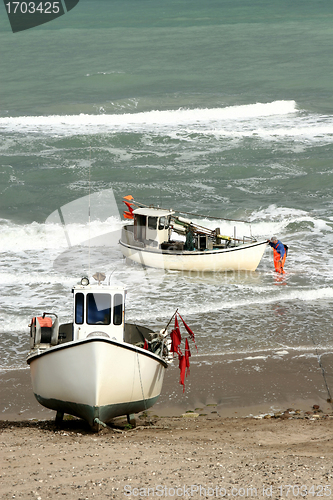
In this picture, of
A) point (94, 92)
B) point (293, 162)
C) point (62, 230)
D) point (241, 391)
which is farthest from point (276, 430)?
point (94, 92)

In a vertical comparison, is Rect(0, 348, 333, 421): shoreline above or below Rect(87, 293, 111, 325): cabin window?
below

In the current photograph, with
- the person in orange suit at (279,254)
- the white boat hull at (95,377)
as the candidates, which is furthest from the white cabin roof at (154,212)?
the white boat hull at (95,377)

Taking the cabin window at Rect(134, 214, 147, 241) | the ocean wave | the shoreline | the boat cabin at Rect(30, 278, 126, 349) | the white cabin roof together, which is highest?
the ocean wave

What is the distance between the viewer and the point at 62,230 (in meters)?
24.2

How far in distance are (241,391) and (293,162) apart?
23.3 m

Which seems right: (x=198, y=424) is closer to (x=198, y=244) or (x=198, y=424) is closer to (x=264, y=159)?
(x=198, y=244)

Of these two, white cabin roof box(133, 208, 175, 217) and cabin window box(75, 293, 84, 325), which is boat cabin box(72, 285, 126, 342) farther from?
white cabin roof box(133, 208, 175, 217)

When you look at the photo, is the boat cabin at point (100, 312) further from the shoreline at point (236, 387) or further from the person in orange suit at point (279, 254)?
the person in orange suit at point (279, 254)

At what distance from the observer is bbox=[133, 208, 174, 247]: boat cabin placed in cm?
1884

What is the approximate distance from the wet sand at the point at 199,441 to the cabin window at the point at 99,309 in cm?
164

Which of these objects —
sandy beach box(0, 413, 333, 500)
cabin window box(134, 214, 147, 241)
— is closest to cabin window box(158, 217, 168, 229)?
cabin window box(134, 214, 147, 241)

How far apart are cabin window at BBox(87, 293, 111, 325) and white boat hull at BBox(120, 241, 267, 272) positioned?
9.25 meters

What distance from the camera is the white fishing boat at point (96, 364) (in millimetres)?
8383

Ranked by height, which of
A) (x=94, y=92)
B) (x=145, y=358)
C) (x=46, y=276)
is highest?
(x=94, y=92)
